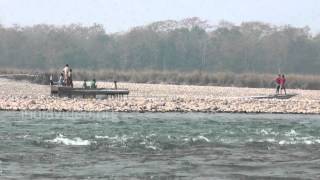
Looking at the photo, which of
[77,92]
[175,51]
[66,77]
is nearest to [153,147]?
[77,92]

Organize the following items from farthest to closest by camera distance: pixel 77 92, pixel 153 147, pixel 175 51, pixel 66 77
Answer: pixel 175 51
pixel 66 77
pixel 77 92
pixel 153 147

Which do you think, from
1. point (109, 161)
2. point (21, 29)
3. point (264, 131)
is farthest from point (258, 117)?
point (21, 29)

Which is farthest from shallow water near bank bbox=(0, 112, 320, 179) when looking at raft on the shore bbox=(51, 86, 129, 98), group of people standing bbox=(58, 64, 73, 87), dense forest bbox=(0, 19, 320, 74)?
dense forest bbox=(0, 19, 320, 74)

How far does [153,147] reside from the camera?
55.7ft

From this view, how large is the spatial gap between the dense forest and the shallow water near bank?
9730 cm

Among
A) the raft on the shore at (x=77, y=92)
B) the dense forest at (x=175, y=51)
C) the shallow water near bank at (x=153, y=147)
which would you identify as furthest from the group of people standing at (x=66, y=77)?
the dense forest at (x=175, y=51)

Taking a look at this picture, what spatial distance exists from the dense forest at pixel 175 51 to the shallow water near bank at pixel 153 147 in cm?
9730

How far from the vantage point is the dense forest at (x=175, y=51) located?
413ft

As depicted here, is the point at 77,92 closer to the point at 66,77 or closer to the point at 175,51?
the point at 66,77

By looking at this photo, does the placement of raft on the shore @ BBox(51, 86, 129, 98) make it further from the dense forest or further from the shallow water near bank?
the dense forest

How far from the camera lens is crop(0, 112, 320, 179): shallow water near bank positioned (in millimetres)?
13133

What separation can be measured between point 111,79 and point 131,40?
6108cm

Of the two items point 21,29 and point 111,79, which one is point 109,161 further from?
point 21,29

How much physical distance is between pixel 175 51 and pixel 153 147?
116760 millimetres
